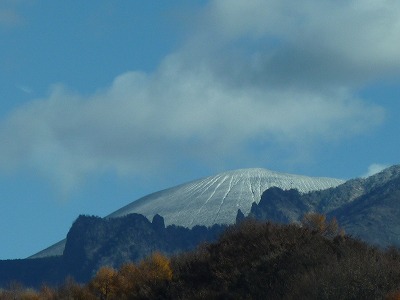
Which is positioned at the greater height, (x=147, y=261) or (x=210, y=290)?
(x=147, y=261)

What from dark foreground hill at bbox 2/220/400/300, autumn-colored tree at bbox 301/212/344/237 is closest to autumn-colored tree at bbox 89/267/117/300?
dark foreground hill at bbox 2/220/400/300

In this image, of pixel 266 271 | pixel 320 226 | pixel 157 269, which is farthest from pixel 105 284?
pixel 266 271

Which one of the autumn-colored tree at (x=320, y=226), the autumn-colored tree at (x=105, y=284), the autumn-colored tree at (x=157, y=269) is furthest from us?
Result: the autumn-colored tree at (x=105, y=284)

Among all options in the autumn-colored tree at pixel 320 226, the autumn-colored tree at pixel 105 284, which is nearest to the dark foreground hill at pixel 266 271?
the autumn-colored tree at pixel 105 284

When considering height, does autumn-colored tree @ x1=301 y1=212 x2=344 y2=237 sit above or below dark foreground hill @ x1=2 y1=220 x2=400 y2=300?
above

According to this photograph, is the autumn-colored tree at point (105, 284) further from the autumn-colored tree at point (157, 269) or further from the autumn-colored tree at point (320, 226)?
the autumn-colored tree at point (320, 226)

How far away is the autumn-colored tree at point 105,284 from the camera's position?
14973cm

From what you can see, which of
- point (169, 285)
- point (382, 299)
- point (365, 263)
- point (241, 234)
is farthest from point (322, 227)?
point (382, 299)

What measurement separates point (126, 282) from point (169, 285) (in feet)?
40.4

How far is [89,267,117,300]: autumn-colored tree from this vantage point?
150 metres

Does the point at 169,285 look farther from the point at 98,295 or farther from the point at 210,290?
the point at 98,295

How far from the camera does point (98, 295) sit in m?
154

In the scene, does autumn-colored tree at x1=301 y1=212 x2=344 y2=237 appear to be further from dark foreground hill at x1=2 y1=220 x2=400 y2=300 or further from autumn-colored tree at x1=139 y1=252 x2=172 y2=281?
autumn-colored tree at x1=139 y1=252 x2=172 y2=281

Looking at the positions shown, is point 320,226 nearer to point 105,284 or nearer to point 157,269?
point 157,269
